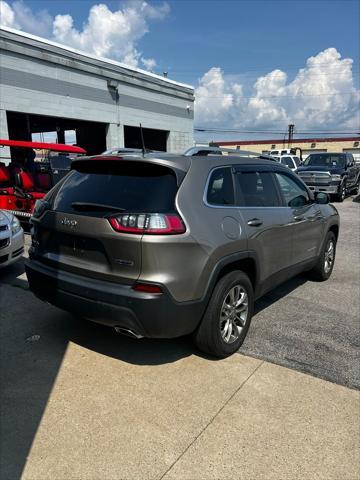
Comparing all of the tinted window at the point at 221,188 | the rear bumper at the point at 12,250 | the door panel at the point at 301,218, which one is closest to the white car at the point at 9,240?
the rear bumper at the point at 12,250

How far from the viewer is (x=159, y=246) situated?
2.80m

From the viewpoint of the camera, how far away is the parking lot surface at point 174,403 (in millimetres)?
2312

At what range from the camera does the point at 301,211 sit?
15.4ft

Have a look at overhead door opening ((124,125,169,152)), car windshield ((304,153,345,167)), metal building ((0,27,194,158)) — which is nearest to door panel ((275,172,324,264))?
metal building ((0,27,194,158))

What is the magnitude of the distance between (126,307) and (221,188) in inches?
52.9

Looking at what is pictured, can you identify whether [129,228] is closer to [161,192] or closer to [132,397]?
[161,192]

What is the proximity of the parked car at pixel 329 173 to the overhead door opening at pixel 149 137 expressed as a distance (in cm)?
1041

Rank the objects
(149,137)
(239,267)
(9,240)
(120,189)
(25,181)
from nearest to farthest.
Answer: (120,189), (239,267), (9,240), (25,181), (149,137)

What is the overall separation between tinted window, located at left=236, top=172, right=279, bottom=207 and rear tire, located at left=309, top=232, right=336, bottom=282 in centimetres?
169

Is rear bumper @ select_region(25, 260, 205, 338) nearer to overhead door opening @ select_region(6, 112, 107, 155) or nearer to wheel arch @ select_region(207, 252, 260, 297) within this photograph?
wheel arch @ select_region(207, 252, 260, 297)

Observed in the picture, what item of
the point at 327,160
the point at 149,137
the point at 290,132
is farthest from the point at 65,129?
the point at 290,132

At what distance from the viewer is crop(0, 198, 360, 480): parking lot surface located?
2.31m

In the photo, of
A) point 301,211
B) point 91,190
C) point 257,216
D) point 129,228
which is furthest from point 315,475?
point 301,211

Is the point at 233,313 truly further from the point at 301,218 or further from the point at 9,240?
the point at 9,240
